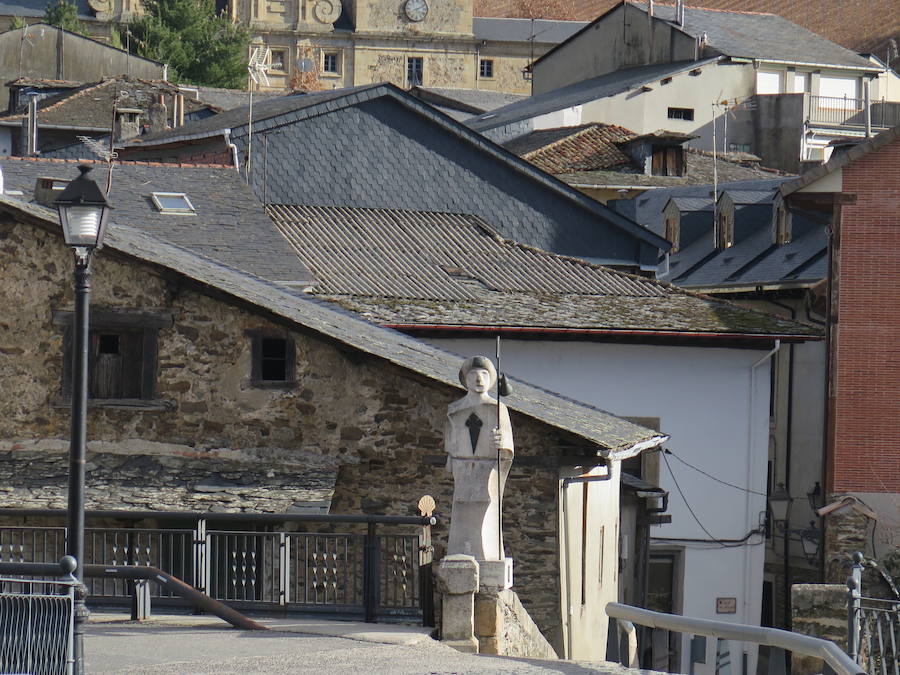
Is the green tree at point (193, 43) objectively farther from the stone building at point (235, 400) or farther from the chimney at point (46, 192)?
the stone building at point (235, 400)

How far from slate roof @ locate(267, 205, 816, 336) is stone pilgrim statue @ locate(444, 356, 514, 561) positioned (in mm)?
11055

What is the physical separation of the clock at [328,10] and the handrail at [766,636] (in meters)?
87.9

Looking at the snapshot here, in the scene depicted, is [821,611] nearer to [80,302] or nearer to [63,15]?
[80,302]

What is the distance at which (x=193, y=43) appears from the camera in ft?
257

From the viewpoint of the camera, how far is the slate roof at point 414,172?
32.8 m

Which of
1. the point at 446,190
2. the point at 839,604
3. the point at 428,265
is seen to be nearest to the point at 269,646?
the point at 839,604

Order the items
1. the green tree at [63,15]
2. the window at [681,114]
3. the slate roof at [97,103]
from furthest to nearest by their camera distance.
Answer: the green tree at [63,15] → the window at [681,114] → the slate roof at [97,103]

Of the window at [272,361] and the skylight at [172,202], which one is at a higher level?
the skylight at [172,202]

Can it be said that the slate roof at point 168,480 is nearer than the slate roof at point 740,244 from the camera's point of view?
Yes

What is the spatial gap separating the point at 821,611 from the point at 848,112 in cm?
4623

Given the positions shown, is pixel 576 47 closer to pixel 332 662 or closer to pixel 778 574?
pixel 778 574

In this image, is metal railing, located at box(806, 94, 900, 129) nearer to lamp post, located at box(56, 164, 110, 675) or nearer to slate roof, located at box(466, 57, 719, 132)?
slate roof, located at box(466, 57, 719, 132)

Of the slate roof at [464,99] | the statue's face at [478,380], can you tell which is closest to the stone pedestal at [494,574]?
the statue's face at [478,380]

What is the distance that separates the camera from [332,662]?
12.2 m
